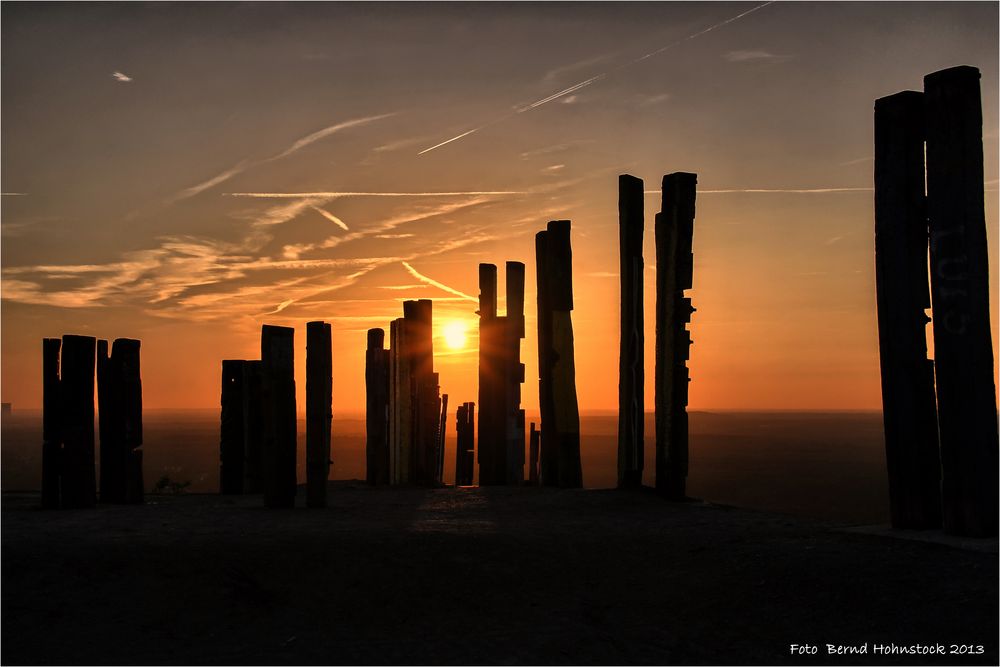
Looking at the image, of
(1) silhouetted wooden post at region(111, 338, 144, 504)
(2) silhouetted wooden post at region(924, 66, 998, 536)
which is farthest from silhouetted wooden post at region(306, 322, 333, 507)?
(2) silhouetted wooden post at region(924, 66, 998, 536)

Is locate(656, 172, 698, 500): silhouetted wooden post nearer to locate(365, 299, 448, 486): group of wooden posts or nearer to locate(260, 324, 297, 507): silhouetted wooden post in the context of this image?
locate(365, 299, 448, 486): group of wooden posts

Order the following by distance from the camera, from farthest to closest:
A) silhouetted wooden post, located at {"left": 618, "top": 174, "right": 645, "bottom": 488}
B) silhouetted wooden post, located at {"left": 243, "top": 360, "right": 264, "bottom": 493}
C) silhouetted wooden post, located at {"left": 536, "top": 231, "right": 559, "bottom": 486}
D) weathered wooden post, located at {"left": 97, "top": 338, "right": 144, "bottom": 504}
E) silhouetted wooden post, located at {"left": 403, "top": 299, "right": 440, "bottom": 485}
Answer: silhouetted wooden post, located at {"left": 403, "top": 299, "right": 440, "bottom": 485}
silhouetted wooden post, located at {"left": 536, "top": 231, "right": 559, "bottom": 486}
silhouetted wooden post, located at {"left": 243, "top": 360, "right": 264, "bottom": 493}
silhouetted wooden post, located at {"left": 618, "top": 174, "right": 645, "bottom": 488}
weathered wooden post, located at {"left": 97, "top": 338, "right": 144, "bottom": 504}

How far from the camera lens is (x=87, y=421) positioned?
35.4 ft

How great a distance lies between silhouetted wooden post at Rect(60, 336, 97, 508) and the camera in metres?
10.5

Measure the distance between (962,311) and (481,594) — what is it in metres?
4.45

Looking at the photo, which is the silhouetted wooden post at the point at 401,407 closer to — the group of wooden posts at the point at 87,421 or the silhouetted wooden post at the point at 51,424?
the group of wooden posts at the point at 87,421

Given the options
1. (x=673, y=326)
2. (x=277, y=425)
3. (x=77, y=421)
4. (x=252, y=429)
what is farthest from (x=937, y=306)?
(x=77, y=421)

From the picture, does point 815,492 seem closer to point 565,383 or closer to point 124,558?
point 565,383

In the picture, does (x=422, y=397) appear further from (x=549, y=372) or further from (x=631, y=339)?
(x=631, y=339)

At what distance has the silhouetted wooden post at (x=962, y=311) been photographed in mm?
7578

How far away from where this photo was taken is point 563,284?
492 inches

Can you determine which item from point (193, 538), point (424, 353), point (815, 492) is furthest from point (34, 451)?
point (193, 538)

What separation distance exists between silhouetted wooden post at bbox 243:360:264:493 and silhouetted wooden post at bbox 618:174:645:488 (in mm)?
4496

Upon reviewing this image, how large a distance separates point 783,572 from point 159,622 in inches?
170
